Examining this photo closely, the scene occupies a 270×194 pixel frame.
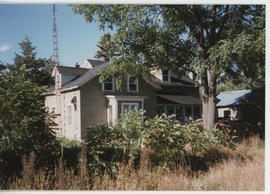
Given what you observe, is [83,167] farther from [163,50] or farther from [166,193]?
[163,50]

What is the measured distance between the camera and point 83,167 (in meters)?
3.99

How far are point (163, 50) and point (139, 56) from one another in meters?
1.08

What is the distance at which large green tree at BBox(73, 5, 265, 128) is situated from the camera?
6.87m

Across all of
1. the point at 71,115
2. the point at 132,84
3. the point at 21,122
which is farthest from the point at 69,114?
the point at 21,122

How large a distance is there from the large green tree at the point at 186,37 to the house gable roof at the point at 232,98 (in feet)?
32.0

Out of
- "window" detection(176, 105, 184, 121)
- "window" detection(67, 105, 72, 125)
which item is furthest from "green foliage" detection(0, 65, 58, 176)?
"window" detection(176, 105, 184, 121)

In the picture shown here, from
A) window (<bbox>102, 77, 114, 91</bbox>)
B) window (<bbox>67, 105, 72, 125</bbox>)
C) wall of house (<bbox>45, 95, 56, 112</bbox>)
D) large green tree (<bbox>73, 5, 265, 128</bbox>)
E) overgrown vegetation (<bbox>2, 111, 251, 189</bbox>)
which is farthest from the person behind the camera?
wall of house (<bbox>45, 95, 56, 112</bbox>)

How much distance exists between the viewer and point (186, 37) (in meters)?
8.92

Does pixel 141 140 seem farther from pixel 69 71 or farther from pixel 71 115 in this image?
pixel 69 71

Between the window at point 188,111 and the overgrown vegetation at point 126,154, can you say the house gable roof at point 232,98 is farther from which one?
the overgrown vegetation at point 126,154

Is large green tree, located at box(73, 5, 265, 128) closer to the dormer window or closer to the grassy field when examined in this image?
the grassy field

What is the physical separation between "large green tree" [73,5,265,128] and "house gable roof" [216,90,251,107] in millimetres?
9751

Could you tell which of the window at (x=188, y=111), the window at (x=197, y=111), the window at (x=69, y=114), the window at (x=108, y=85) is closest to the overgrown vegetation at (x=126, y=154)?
the window at (x=108, y=85)

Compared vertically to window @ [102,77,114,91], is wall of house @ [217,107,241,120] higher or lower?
lower
